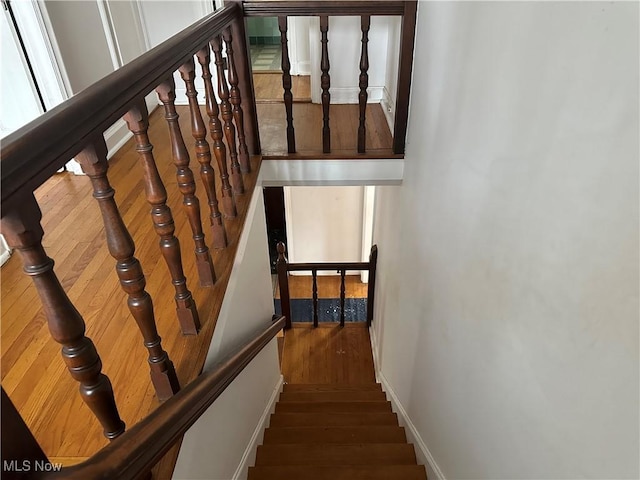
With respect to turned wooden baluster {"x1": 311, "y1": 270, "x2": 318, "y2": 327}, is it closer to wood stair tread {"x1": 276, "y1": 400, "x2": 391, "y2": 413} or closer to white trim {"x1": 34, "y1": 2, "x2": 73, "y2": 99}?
wood stair tread {"x1": 276, "y1": 400, "x2": 391, "y2": 413}

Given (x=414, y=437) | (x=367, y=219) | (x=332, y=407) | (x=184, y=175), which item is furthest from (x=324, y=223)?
(x=184, y=175)

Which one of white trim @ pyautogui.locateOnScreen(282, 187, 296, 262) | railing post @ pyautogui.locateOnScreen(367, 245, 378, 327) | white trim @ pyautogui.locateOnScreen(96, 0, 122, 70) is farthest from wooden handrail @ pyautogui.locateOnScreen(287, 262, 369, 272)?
white trim @ pyautogui.locateOnScreen(96, 0, 122, 70)

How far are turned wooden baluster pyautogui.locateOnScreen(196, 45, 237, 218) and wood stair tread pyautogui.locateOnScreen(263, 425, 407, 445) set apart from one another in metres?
1.48

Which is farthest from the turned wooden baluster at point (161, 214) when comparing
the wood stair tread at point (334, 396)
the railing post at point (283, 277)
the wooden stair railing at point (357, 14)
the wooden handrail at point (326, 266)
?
the wooden handrail at point (326, 266)

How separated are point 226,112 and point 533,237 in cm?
140

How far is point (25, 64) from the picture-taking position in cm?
232

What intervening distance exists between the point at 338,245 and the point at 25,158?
5.55m

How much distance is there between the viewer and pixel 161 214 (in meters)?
1.14

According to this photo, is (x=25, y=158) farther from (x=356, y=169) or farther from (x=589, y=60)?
(x=356, y=169)

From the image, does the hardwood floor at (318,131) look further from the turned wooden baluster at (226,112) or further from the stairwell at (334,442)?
the stairwell at (334,442)

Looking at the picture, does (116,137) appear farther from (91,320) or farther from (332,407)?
(332,407)

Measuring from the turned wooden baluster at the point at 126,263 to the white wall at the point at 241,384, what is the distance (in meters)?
0.27

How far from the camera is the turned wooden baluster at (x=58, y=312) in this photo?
2.06 feet

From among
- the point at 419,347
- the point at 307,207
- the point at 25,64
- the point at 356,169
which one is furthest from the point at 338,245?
the point at 25,64
